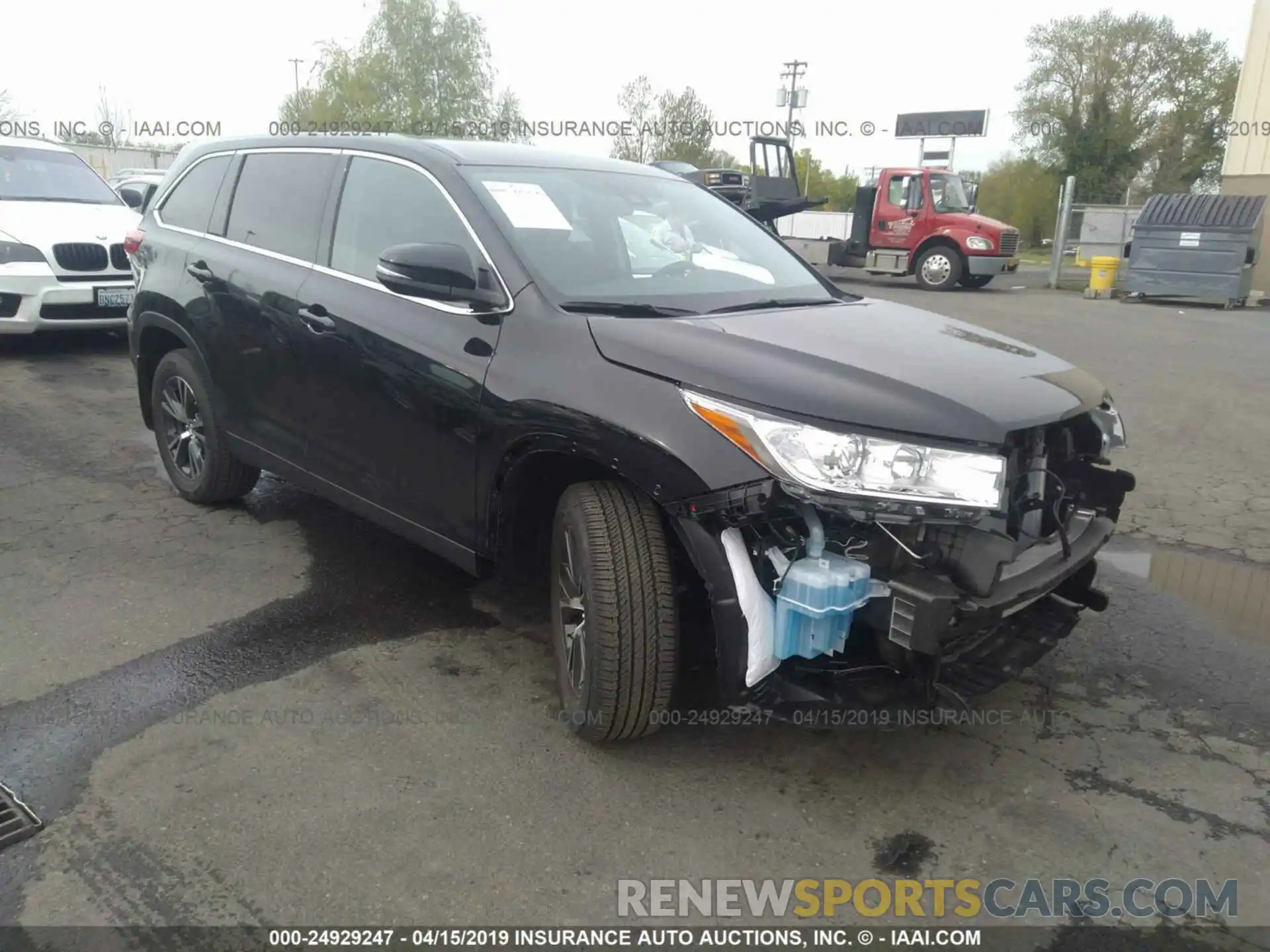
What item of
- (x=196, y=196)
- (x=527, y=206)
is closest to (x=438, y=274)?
(x=527, y=206)

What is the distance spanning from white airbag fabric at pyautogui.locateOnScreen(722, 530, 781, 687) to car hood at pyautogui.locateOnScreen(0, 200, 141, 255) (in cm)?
721

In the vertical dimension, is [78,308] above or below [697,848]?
above

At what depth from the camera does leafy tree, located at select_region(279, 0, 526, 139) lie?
43.6m

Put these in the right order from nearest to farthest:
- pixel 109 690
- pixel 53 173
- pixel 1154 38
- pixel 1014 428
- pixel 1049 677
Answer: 1. pixel 1014 428
2. pixel 109 690
3. pixel 1049 677
4. pixel 53 173
5. pixel 1154 38

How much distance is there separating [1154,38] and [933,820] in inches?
1937

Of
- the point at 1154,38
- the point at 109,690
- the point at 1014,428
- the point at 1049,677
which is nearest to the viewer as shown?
the point at 1014,428

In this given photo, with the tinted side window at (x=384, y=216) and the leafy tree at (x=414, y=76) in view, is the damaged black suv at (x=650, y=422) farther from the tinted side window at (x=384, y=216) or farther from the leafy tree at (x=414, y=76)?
the leafy tree at (x=414, y=76)

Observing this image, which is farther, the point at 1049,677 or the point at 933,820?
the point at 1049,677

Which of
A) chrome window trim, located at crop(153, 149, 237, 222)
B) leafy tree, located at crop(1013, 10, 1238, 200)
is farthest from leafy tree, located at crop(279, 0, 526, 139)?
chrome window trim, located at crop(153, 149, 237, 222)

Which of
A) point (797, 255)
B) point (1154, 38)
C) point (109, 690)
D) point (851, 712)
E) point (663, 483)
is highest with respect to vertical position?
point (1154, 38)

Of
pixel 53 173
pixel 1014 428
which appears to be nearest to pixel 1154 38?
pixel 53 173

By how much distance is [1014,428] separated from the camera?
2.50m

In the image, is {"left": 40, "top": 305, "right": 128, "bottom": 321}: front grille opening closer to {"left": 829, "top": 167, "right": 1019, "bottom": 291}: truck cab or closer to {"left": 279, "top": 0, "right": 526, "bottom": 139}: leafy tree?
{"left": 829, "top": 167, "right": 1019, "bottom": 291}: truck cab

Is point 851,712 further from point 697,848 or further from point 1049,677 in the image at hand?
point 1049,677
